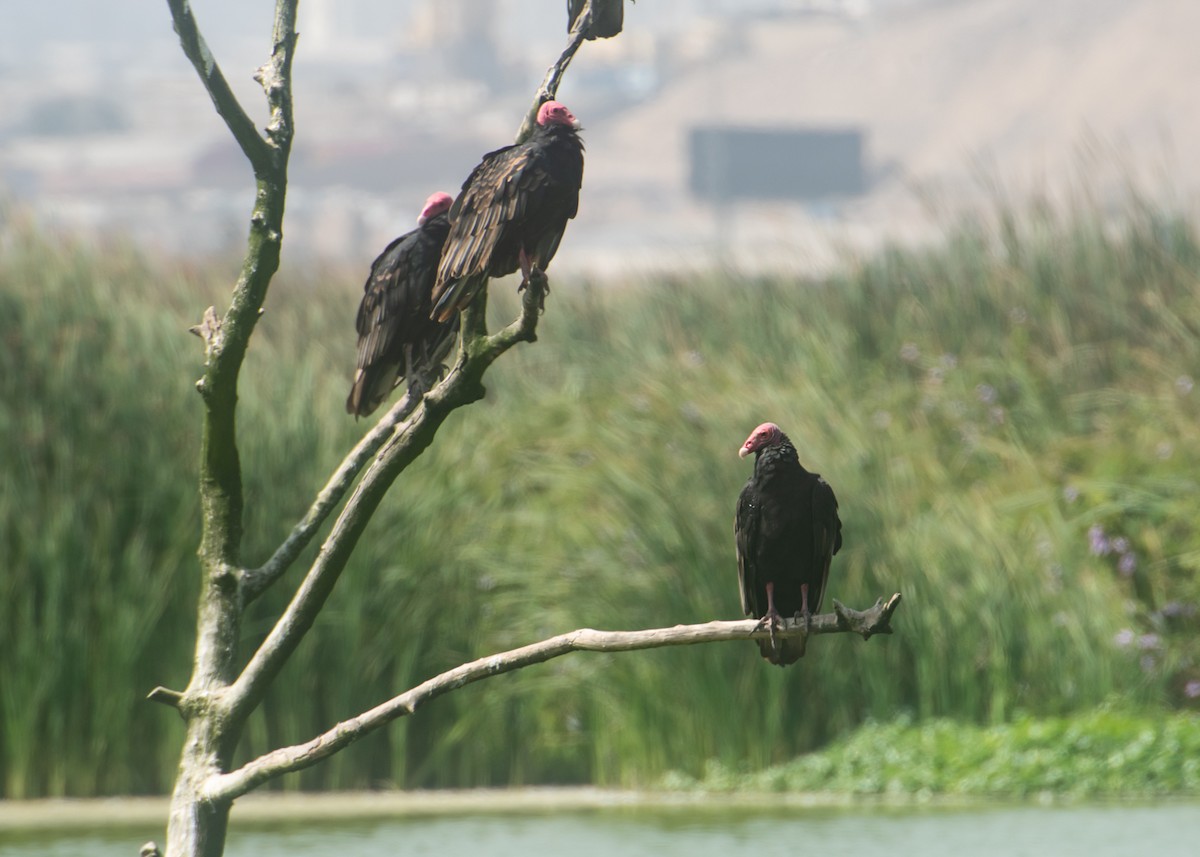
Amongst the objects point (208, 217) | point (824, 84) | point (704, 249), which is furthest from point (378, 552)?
point (824, 84)

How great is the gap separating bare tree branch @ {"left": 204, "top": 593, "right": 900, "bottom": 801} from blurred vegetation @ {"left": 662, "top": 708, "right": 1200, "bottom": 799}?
518 cm

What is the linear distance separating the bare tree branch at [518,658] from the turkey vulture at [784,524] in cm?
33

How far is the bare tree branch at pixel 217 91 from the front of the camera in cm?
399

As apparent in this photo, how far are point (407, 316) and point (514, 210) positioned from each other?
0.89 metres

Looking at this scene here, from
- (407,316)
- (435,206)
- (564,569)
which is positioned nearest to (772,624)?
(407,316)

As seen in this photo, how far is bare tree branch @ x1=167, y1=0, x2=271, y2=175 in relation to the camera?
3994 mm

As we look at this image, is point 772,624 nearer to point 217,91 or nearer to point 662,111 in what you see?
point 217,91

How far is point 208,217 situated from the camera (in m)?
87.7

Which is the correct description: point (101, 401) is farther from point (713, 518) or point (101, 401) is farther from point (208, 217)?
point (208, 217)

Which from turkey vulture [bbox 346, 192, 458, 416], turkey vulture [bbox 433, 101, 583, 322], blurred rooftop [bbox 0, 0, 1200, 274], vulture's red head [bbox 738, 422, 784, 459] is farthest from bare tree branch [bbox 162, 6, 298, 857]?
blurred rooftop [bbox 0, 0, 1200, 274]

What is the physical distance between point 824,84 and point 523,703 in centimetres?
12292

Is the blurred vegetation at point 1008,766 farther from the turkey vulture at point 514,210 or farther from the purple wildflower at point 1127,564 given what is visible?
the turkey vulture at point 514,210

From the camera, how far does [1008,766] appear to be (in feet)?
29.2

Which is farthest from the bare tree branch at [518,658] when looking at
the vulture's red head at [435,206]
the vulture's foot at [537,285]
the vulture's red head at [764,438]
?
the vulture's red head at [435,206]
